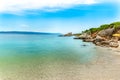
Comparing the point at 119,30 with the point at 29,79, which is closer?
the point at 29,79

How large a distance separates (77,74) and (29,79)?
20.8ft

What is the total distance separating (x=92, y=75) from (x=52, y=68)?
635 cm

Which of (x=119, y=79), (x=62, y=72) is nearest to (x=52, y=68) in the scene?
(x=62, y=72)

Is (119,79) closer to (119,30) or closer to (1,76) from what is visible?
(1,76)

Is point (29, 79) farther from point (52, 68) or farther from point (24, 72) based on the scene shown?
point (52, 68)

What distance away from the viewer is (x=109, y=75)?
992 inches

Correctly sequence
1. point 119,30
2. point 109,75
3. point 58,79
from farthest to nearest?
point 119,30
point 109,75
point 58,79

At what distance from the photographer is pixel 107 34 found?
92.4 m

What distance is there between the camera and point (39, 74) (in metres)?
25.7

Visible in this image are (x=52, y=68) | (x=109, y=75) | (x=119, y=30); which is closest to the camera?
(x=109, y=75)

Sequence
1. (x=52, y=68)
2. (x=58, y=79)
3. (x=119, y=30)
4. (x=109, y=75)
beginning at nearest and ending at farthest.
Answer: (x=58, y=79) → (x=109, y=75) → (x=52, y=68) → (x=119, y=30)

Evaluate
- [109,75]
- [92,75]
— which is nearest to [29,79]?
[92,75]

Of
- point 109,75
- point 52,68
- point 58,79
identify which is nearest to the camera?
point 58,79

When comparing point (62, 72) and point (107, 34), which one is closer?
point (62, 72)
